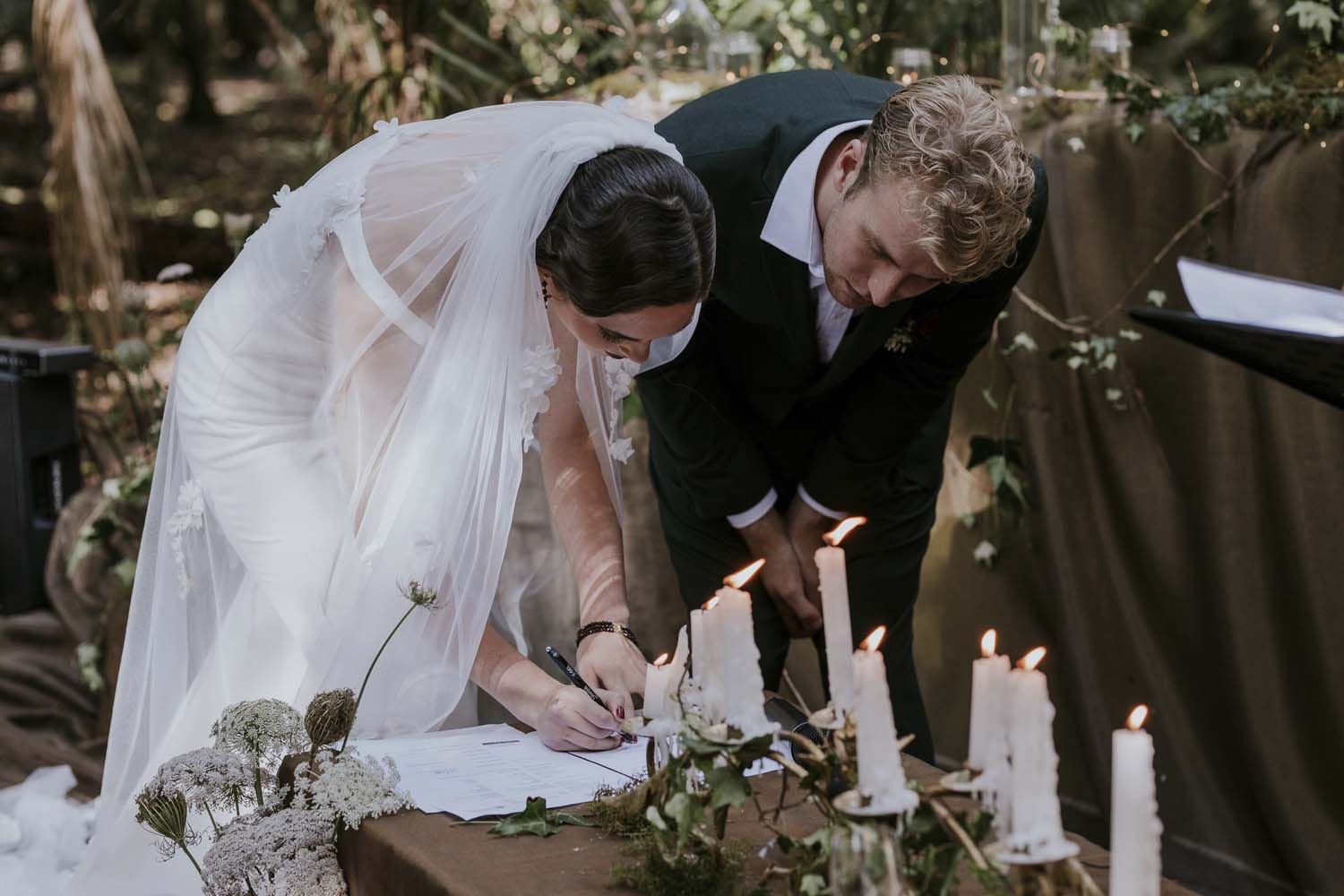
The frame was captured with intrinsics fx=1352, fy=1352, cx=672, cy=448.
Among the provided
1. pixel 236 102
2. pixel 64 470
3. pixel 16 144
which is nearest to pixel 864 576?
pixel 64 470

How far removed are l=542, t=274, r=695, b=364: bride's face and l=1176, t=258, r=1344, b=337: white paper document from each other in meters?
0.63

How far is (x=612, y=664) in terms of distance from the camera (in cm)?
194

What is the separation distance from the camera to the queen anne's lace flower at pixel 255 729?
4.89 feet

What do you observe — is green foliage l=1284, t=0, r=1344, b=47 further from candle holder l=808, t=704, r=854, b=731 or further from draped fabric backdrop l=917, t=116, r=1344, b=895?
candle holder l=808, t=704, r=854, b=731

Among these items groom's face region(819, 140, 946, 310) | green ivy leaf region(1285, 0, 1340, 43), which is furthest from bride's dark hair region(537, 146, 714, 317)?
green ivy leaf region(1285, 0, 1340, 43)

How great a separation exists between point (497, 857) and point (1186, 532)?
1.97 meters

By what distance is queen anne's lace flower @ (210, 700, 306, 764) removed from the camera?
1489 millimetres

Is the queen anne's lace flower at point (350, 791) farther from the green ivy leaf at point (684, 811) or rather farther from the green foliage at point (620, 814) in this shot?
the green ivy leaf at point (684, 811)

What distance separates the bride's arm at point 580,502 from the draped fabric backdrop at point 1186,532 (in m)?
1.27

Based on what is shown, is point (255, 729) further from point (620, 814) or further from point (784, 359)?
point (784, 359)

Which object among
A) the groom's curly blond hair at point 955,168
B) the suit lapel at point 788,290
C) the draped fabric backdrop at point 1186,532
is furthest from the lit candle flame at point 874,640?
the draped fabric backdrop at point 1186,532

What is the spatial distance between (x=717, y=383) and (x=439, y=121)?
66cm

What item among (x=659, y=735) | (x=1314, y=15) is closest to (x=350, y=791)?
(x=659, y=735)

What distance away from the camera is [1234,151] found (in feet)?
8.83
